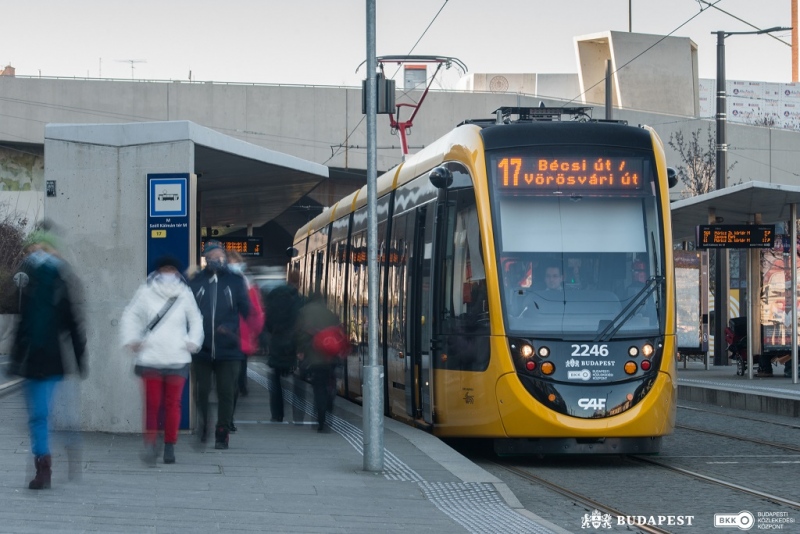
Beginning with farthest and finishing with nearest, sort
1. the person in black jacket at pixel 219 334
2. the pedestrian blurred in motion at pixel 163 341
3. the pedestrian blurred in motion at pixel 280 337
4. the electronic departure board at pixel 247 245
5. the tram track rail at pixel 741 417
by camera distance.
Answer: the electronic departure board at pixel 247 245 → the tram track rail at pixel 741 417 → the pedestrian blurred in motion at pixel 280 337 → the person in black jacket at pixel 219 334 → the pedestrian blurred in motion at pixel 163 341

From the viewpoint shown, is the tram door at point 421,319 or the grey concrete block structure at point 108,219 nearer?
the grey concrete block structure at point 108,219

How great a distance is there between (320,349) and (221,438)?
2443mm

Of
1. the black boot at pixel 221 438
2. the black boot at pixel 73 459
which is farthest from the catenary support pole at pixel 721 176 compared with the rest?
the black boot at pixel 73 459

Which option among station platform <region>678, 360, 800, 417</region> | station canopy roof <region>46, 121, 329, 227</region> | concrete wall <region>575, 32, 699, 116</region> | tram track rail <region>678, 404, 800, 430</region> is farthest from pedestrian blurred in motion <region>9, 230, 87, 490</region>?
concrete wall <region>575, 32, 699, 116</region>

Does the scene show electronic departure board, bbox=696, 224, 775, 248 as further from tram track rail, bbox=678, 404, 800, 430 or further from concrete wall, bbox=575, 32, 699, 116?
concrete wall, bbox=575, 32, 699, 116

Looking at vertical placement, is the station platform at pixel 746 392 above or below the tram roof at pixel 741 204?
below

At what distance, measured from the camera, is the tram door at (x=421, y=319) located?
13250 mm

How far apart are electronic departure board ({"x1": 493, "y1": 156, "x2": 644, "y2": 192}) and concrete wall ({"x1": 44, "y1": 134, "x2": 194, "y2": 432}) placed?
3.05 metres

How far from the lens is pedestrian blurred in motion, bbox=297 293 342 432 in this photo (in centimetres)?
1384

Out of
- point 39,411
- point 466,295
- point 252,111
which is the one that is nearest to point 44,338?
point 39,411

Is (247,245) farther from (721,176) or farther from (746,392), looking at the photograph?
(746,392)

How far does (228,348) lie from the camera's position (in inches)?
456

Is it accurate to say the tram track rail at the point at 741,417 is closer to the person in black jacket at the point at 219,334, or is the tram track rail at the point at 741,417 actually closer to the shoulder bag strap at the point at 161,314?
the person in black jacket at the point at 219,334

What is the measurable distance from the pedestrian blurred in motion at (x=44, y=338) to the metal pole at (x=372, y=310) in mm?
2562
